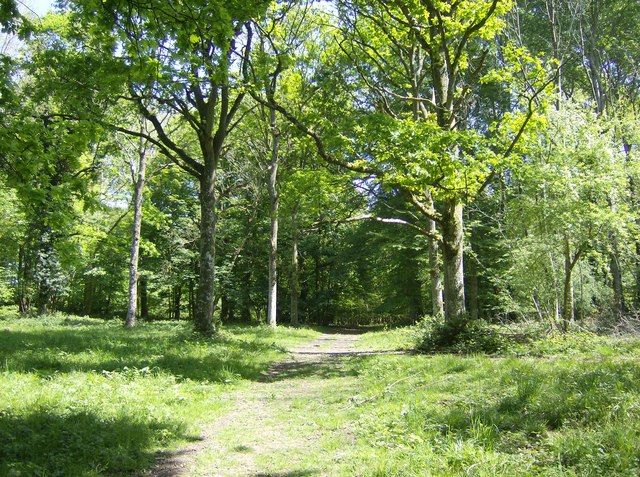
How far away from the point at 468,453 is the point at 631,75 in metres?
29.5

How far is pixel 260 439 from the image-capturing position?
5.54 m

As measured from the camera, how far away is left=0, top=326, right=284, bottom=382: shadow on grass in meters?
7.88

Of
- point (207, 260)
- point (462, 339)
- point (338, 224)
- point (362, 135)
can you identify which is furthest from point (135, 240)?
point (462, 339)

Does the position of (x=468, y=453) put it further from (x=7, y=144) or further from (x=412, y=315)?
(x=412, y=315)

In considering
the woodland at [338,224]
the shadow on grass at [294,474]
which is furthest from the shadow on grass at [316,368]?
the shadow on grass at [294,474]

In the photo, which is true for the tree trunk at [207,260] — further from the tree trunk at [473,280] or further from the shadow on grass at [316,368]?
the tree trunk at [473,280]

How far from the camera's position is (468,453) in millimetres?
4109

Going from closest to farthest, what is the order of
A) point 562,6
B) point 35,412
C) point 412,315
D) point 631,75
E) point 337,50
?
1. point 35,412
2. point 337,50
3. point 562,6
4. point 631,75
5. point 412,315

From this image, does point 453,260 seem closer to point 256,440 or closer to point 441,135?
point 441,135

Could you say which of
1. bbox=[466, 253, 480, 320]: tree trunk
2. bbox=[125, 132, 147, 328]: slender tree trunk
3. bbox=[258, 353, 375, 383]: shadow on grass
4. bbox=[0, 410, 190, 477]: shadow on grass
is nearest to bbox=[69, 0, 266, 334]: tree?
bbox=[258, 353, 375, 383]: shadow on grass

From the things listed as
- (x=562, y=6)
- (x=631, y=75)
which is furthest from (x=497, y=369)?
(x=631, y=75)

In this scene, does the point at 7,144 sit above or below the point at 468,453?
above

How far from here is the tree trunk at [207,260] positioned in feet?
45.0

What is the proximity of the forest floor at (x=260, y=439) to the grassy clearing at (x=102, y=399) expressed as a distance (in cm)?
29
